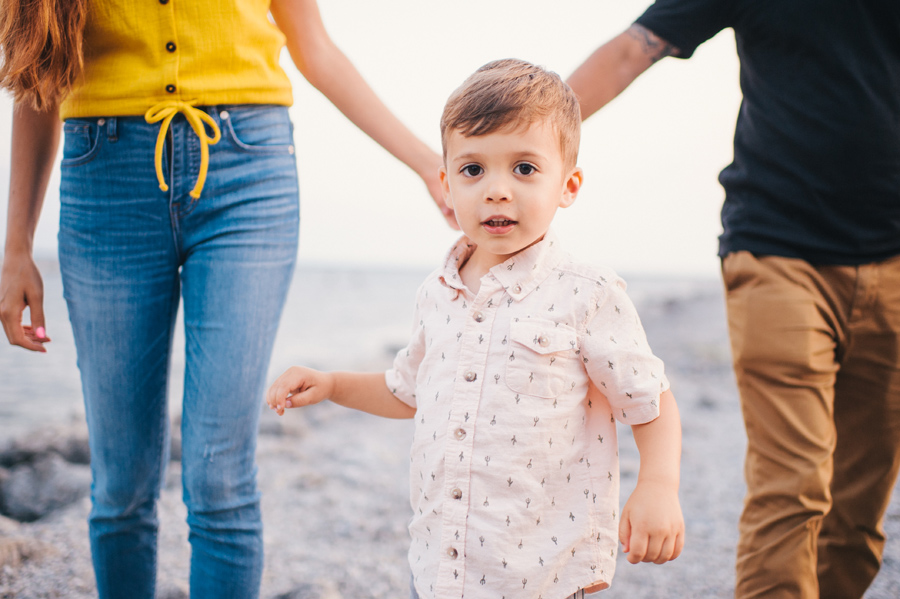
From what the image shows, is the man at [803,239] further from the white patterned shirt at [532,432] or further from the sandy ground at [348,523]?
the sandy ground at [348,523]

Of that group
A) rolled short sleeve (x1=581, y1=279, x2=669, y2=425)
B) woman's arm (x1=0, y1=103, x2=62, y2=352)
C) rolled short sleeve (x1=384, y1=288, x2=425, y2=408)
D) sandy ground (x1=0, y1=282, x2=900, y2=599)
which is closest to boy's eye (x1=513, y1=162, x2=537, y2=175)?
rolled short sleeve (x1=581, y1=279, x2=669, y2=425)

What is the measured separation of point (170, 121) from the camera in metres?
1.49

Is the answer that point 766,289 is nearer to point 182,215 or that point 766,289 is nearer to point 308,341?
point 182,215

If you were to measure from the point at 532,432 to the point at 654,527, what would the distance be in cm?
26

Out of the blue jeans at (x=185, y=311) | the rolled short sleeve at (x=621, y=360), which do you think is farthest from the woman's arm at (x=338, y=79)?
the rolled short sleeve at (x=621, y=360)

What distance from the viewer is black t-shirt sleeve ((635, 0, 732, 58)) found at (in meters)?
1.74

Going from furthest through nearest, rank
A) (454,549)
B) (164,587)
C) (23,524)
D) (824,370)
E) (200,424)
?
1. (23,524)
2. (164,587)
3. (824,370)
4. (200,424)
5. (454,549)

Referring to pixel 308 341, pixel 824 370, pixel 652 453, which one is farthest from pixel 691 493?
pixel 308 341

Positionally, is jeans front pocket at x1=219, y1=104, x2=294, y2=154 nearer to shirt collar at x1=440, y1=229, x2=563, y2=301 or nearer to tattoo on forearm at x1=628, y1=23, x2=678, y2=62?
shirt collar at x1=440, y1=229, x2=563, y2=301

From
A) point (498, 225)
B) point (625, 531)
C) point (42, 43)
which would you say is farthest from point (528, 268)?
point (42, 43)

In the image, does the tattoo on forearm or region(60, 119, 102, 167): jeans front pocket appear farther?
the tattoo on forearm

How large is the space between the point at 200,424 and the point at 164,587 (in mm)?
1317

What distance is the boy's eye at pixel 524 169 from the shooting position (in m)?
1.16

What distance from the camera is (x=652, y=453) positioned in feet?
3.80
